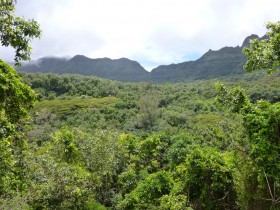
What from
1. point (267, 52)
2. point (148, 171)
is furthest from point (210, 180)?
point (148, 171)

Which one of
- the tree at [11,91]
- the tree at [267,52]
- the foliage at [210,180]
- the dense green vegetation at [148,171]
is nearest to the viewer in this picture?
the tree at [11,91]

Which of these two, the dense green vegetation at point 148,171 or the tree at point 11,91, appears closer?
the tree at point 11,91

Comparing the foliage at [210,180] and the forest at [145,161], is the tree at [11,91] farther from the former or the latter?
the foliage at [210,180]

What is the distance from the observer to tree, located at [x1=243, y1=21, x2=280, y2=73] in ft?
28.4

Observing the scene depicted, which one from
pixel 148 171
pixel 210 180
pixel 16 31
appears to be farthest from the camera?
pixel 148 171

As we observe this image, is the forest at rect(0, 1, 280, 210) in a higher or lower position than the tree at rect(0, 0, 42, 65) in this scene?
lower

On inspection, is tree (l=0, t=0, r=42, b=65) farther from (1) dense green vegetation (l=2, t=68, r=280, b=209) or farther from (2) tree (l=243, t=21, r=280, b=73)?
(2) tree (l=243, t=21, r=280, b=73)

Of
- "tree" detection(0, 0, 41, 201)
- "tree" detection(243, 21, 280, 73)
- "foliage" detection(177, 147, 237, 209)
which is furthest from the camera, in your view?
"foliage" detection(177, 147, 237, 209)

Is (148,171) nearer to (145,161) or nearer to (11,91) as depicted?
(145,161)

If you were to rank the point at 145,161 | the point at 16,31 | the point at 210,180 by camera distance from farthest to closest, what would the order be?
the point at 145,161 → the point at 210,180 → the point at 16,31

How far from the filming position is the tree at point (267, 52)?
8656 mm

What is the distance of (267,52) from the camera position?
8750mm

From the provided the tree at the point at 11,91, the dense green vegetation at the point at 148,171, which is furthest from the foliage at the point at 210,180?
the tree at the point at 11,91

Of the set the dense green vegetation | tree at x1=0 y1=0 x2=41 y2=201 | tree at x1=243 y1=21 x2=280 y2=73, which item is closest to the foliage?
the dense green vegetation
